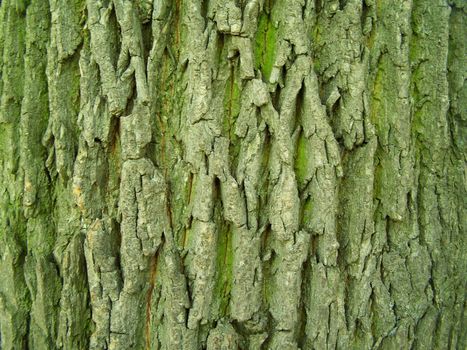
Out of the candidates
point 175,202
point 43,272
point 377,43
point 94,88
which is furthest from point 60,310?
point 377,43

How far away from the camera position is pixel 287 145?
1.79 meters

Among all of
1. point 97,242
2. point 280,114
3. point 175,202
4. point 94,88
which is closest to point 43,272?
point 97,242

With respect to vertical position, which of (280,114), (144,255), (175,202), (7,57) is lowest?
(144,255)

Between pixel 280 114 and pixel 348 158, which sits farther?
pixel 348 158

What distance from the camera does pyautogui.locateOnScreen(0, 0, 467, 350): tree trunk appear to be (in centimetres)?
179

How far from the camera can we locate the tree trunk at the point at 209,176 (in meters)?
1.79

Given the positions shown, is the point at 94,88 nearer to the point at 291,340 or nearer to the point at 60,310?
the point at 60,310

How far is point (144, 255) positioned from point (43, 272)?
474mm

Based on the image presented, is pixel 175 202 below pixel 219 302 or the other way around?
the other way around

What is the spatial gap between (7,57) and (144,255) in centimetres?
107

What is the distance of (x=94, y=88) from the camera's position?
184 centimetres

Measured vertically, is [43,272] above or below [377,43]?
below

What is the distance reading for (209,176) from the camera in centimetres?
178

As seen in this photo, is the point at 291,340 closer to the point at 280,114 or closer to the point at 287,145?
the point at 287,145
